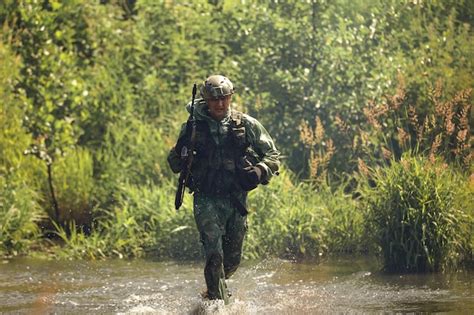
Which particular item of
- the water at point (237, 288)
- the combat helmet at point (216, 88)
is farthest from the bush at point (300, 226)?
the combat helmet at point (216, 88)

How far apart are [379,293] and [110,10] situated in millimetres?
6904

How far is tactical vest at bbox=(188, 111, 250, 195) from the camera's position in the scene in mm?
8539

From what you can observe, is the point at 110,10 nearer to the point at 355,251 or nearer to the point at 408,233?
the point at 355,251

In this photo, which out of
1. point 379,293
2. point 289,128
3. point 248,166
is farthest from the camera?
point 289,128

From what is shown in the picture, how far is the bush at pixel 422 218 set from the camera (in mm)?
10578

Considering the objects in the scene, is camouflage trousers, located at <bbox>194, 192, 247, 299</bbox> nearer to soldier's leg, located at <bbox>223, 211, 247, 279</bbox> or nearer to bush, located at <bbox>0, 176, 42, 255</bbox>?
soldier's leg, located at <bbox>223, 211, 247, 279</bbox>

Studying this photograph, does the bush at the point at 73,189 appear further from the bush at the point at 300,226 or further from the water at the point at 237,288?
the bush at the point at 300,226

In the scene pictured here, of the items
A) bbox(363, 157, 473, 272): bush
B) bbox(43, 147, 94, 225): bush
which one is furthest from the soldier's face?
bbox(43, 147, 94, 225): bush

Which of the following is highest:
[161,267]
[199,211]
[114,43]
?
[114,43]

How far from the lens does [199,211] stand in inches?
337

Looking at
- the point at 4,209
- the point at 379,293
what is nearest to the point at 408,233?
the point at 379,293

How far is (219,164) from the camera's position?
8.54 metres

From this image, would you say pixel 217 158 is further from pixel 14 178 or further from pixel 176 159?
pixel 14 178

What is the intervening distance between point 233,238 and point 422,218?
2480 mm
